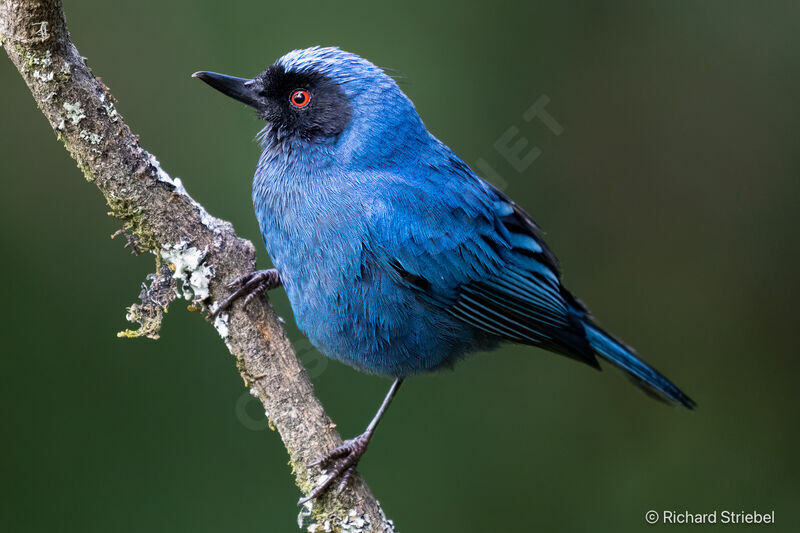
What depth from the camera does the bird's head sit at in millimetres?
3184

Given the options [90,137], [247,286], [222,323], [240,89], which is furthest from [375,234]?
[90,137]

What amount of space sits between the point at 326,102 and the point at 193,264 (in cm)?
94

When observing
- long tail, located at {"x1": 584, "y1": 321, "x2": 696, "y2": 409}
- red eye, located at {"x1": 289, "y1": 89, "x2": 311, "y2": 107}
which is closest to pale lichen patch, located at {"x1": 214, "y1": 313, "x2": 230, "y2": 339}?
red eye, located at {"x1": 289, "y1": 89, "x2": 311, "y2": 107}

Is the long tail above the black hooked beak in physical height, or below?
above

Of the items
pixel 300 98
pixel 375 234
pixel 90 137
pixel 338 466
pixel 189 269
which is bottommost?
pixel 338 466

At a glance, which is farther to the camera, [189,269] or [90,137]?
[189,269]

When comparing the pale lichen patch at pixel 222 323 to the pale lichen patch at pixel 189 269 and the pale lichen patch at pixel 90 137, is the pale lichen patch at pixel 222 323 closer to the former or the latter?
the pale lichen patch at pixel 189 269

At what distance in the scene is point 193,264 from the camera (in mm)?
2684

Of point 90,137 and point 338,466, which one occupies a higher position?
point 90,137

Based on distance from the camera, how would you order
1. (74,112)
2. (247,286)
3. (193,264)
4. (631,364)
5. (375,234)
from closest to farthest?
(74,112) → (193,264) → (247,286) → (375,234) → (631,364)

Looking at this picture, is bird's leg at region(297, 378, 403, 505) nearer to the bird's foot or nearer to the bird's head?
the bird's foot

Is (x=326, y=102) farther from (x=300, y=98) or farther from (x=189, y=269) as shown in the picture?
(x=189, y=269)

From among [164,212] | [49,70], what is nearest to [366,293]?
[164,212]

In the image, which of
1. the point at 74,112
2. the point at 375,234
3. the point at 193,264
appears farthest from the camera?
the point at 375,234
